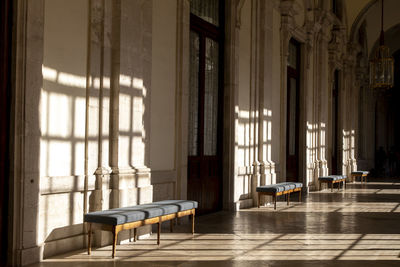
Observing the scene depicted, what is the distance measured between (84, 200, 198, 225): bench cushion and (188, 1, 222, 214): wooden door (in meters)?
2.61

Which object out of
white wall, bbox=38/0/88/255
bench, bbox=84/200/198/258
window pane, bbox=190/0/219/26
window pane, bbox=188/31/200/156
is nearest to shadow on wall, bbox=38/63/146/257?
white wall, bbox=38/0/88/255

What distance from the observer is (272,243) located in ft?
26.9

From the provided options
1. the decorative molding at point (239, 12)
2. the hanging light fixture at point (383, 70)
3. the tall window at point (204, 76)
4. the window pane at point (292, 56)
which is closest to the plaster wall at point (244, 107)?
the decorative molding at point (239, 12)

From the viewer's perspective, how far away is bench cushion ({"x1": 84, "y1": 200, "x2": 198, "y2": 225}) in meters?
6.87

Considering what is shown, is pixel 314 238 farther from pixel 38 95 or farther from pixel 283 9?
pixel 283 9

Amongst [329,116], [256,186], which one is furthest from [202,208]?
[329,116]

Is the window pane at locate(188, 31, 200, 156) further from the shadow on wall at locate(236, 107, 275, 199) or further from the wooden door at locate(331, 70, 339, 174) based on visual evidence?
the wooden door at locate(331, 70, 339, 174)

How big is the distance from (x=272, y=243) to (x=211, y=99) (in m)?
4.58

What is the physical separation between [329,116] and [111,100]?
50.5 feet

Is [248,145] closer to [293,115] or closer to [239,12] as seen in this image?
[239,12]

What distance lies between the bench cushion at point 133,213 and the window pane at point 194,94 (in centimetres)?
269

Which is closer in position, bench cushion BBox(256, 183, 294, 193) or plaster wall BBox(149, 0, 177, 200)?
plaster wall BBox(149, 0, 177, 200)

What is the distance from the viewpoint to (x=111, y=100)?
8.11 metres

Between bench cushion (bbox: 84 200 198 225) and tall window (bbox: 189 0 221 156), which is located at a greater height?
tall window (bbox: 189 0 221 156)
